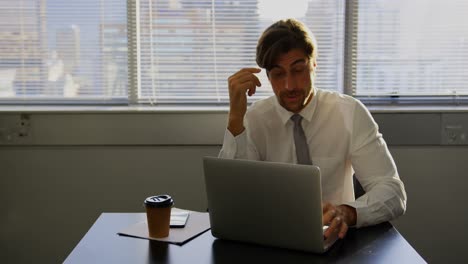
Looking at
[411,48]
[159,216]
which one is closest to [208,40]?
[411,48]

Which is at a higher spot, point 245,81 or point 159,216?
point 245,81

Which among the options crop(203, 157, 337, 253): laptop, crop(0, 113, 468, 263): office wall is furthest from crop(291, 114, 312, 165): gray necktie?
crop(0, 113, 468, 263): office wall

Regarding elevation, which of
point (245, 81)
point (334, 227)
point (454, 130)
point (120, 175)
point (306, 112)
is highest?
point (245, 81)

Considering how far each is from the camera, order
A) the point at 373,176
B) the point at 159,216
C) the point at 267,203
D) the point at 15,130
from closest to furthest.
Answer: the point at 267,203 → the point at 159,216 → the point at 373,176 → the point at 15,130

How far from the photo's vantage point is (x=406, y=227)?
2.77m

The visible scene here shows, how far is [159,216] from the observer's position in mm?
1471

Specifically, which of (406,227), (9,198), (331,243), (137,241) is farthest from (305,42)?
(9,198)

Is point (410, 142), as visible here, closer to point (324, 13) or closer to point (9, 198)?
point (324, 13)

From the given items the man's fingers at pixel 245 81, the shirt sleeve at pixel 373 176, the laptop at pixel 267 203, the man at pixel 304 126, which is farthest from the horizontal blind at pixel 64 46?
the laptop at pixel 267 203

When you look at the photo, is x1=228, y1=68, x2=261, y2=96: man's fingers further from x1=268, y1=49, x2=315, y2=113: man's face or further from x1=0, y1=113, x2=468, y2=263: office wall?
x1=0, y1=113, x2=468, y2=263: office wall

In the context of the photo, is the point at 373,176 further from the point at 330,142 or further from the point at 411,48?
the point at 411,48

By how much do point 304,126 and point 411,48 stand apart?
1.07m

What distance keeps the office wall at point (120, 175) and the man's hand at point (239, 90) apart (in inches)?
30.3

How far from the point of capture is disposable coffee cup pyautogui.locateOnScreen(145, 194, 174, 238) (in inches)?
57.4
